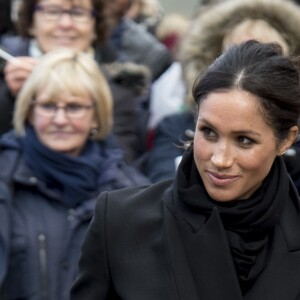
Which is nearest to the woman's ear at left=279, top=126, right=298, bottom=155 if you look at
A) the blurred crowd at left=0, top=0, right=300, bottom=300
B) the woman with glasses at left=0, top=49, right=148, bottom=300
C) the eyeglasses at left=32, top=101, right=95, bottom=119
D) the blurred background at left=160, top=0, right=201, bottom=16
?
the blurred crowd at left=0, top=0, right=300, bottom=300

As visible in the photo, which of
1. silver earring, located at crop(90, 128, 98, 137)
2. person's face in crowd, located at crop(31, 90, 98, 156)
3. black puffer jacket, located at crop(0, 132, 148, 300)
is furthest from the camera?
silver earring, located at crop(90, 128, 98, 137)

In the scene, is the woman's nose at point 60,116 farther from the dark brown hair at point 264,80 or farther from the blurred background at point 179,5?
the blurred background at point 179,5

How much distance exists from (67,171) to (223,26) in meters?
0.91

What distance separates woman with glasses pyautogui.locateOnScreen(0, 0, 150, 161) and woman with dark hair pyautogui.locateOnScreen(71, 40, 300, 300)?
5.26 feet

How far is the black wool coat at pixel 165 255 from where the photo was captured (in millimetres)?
3092

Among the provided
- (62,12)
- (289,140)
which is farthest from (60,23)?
(289,140)

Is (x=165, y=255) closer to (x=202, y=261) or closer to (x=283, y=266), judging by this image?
(x=202, y=261)

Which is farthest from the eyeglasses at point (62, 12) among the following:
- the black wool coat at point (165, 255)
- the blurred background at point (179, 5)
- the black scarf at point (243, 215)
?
the blurred background at point (179, 5)

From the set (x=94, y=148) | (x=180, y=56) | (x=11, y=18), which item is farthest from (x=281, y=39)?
(x=11, y=18)

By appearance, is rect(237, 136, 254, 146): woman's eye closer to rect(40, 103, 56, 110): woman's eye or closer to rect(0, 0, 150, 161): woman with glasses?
rect(40, 103, 56, 110): woman's eye

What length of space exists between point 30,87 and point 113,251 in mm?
1306

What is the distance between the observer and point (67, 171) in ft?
13.8

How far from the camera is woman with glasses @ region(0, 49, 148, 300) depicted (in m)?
3.93

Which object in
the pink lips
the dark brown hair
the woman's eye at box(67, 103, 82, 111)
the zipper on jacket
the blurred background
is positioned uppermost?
the dark brown hair
